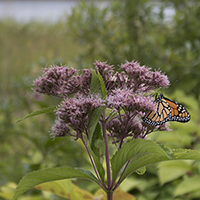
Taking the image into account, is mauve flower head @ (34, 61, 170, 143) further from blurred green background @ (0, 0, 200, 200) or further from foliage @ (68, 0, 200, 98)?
foliage @ (68, 0, 200, 98)

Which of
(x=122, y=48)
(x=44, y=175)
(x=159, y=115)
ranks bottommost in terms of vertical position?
(x=44, y=175)

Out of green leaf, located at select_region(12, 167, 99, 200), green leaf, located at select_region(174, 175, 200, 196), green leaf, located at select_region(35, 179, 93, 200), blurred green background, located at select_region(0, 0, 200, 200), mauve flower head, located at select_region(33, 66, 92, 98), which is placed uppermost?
blurred green background, located at select_region(0, 0, 200, 200)

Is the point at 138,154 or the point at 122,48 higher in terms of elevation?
the point at 122,48

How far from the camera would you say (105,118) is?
0.93 meters

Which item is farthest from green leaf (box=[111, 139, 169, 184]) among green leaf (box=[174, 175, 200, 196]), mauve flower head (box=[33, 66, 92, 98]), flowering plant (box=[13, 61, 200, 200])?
green leaf (box=[174, 175, 200, 196])

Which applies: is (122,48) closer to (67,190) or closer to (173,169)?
(173,169)

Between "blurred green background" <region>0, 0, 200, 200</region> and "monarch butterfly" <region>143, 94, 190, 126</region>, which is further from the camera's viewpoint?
"blurred green background" <region>0, 0, 200, 200</region>

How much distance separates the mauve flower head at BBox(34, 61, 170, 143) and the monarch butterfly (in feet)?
0.08

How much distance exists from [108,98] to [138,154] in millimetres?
198

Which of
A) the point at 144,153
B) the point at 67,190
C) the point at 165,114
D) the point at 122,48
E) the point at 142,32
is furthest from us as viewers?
the point at 122,48

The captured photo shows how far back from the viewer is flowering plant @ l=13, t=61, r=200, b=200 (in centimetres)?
79

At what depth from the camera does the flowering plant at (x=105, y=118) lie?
788 mm

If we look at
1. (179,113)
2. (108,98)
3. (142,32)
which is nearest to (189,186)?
(179,113)

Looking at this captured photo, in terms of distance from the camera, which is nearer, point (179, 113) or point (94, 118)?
point (94, 118)
